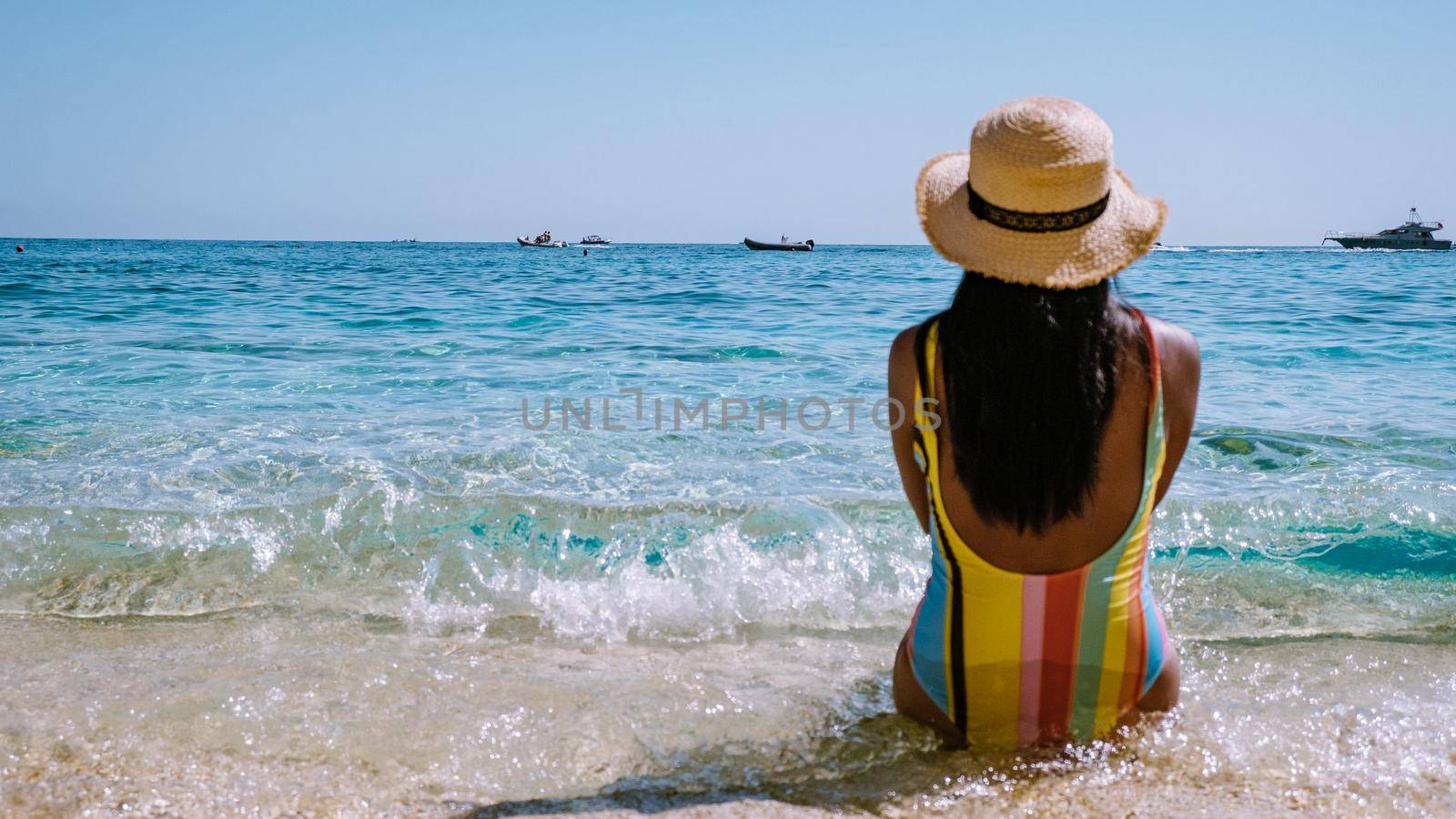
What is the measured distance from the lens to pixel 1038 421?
5.89 feet

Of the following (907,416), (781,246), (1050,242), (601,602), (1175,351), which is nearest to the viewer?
(1050,242)

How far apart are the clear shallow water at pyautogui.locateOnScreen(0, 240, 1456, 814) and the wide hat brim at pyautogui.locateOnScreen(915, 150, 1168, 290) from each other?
1.07m

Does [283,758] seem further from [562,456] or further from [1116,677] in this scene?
[562,456]

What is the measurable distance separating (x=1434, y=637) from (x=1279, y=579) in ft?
1.86

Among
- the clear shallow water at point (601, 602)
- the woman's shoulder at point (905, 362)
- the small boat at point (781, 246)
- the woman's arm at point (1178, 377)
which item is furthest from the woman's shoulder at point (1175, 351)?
the small boat at point (781, 246)

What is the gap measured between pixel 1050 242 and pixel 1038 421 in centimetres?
Result: 32

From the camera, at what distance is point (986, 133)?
68.9 inches

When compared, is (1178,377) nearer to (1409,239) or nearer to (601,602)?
(601,602)

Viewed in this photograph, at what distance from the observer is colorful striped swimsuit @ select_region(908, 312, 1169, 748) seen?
6.30ft

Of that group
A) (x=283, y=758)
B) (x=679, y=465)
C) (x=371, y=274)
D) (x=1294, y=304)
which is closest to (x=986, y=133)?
(x=283, y=758)

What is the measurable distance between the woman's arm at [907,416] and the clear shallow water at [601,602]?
1.98 feet

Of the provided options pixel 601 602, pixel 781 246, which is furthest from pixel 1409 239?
pixel 601 602

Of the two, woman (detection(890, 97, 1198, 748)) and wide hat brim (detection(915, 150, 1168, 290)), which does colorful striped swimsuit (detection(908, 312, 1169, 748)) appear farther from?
wide hat brim (detection(915, 150, 1168, 290))

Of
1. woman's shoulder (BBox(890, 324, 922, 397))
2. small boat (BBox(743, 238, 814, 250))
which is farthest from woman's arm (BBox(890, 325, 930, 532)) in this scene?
small boat (BBox(743, 238, 814, 250))
